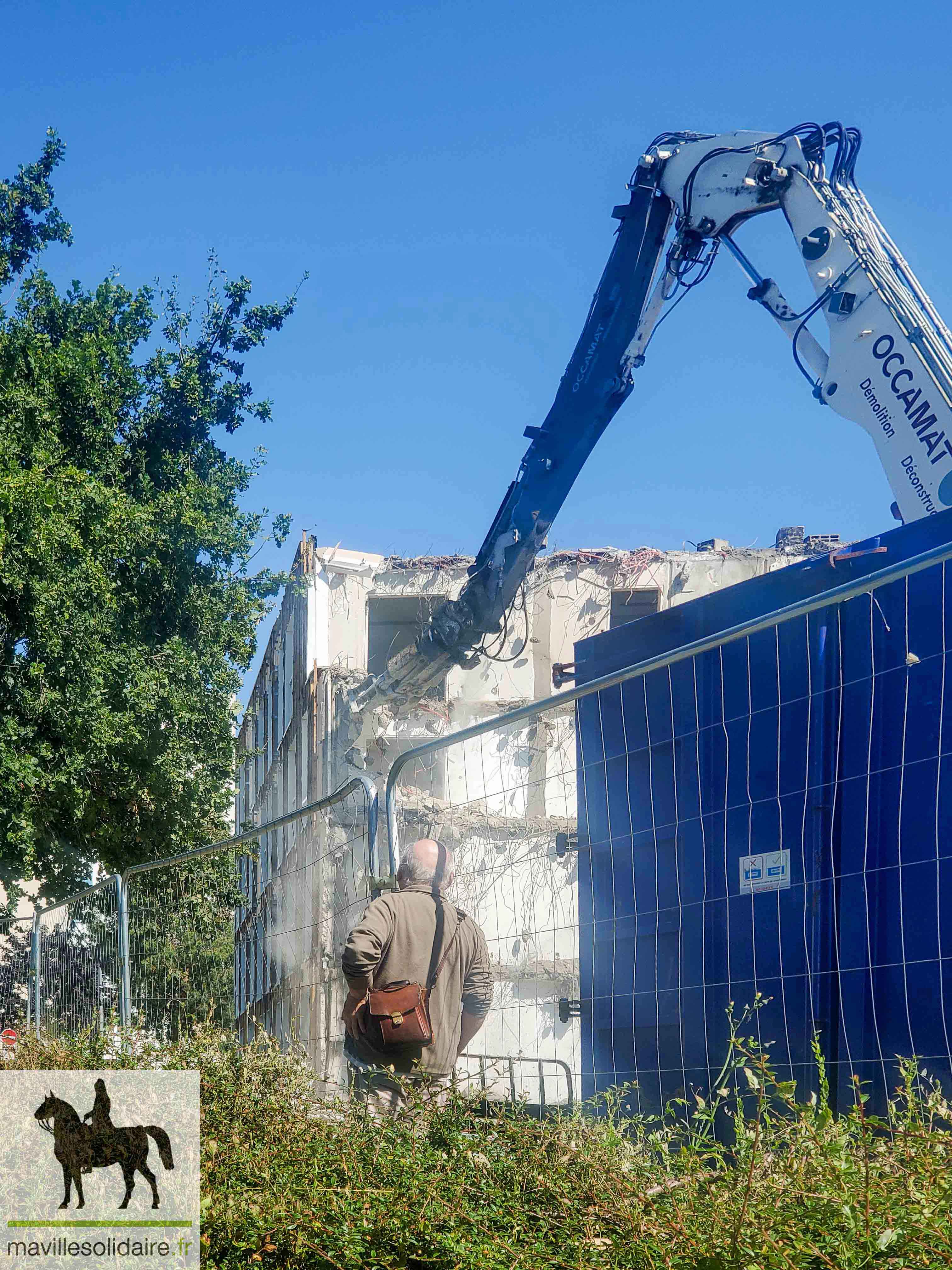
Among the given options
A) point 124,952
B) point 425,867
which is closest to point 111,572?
point 124,952

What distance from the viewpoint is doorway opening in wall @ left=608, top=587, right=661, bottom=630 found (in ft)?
70.3

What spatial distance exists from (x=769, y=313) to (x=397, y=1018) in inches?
242

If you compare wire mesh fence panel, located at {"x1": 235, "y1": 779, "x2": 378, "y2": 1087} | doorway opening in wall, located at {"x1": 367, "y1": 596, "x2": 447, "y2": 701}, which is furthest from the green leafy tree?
wire mesh fence panel, located at {"x1": 235, "y1": 779, "x2": 378, "y2": 1087}

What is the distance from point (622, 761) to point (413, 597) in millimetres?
15056

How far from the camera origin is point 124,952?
318 inches

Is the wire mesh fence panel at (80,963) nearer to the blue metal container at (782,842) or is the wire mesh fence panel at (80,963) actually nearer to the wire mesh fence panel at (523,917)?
the wire mesh fence panel at (523,917)

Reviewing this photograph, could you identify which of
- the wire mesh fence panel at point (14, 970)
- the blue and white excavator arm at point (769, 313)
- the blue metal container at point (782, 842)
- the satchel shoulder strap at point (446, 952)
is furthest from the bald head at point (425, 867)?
the wire mesh fence panel at point (14, 970)

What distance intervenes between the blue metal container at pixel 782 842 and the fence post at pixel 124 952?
2.98 m

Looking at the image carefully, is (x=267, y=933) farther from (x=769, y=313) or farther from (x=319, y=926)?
(x=769, y=313)

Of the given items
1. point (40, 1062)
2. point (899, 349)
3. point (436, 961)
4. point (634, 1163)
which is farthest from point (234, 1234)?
point (899, 349)

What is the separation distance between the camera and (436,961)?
5.25 metres

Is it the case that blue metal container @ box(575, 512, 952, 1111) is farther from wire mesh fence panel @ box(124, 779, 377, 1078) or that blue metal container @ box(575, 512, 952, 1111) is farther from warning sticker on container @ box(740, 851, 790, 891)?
wire mesh fence panel @ box(124, 779, 377, 1078)

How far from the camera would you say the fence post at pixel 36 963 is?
10461 millimetres

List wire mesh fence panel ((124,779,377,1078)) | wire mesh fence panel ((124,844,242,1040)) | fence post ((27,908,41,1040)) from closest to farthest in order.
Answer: wire mesh fence panel ((124,779,377,1078))
wire mesh fence panel ((124,844,242,1040))
fence post ((27,908,41,1040))
